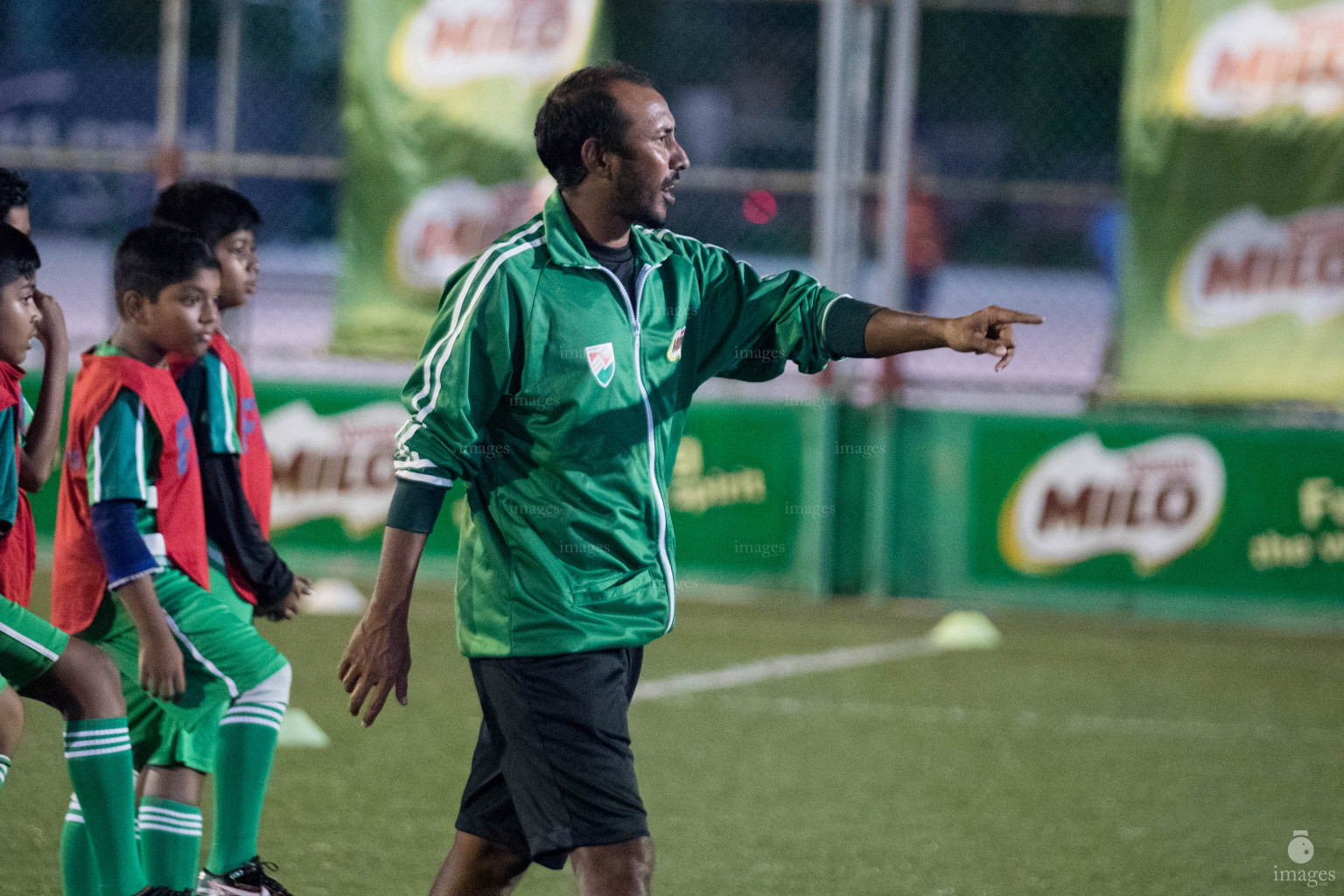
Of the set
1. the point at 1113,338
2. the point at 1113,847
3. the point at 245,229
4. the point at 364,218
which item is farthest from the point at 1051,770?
the point at 364,218

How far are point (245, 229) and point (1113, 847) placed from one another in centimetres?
312

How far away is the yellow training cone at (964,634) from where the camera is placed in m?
8.77

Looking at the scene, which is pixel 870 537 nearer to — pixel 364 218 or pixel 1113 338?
pixel 1113 338

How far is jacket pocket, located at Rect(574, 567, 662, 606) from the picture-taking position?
Result: 3.43 metres

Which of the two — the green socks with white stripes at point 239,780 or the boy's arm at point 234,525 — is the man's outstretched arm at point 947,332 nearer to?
the boy's arm at point 234,525

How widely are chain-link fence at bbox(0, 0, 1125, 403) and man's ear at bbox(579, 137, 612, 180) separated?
54.0ft

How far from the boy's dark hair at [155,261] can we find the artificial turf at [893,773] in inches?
64.9

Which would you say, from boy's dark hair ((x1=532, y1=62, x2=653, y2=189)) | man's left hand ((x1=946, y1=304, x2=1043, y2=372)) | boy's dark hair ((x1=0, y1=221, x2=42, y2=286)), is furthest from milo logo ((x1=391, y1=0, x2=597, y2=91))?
man's left hand ((x1=946, y1=304, x2=1043, y2=372))

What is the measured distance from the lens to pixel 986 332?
3.42m

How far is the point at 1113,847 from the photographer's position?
17.5 feet

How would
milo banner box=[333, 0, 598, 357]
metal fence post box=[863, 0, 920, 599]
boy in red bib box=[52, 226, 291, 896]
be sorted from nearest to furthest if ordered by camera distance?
boy in red bib box=[52, 226, 291, 896] < metal fence post box=[863, 0, 920, 599] < milo banner box=[333, 0, 598, 357]

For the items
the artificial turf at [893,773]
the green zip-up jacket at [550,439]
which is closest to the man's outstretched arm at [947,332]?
the green zip-up jacket at [550,439]

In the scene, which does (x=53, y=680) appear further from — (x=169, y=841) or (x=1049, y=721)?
(x=1049, y=721)

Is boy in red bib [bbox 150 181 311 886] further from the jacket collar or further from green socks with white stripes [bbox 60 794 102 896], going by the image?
the jacket collar
